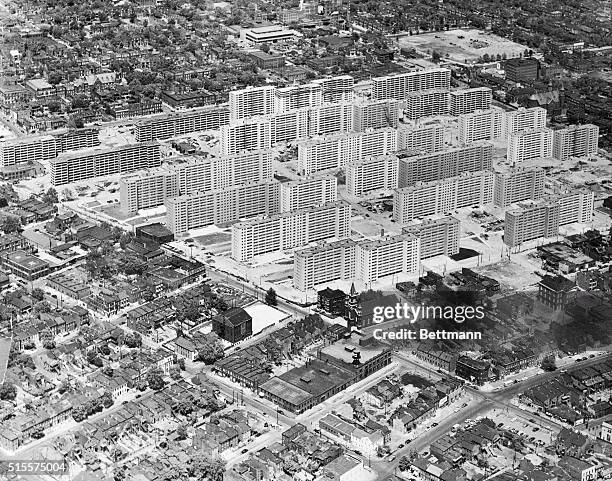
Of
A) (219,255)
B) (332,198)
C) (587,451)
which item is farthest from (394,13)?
(587,451)

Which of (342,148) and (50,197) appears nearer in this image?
(50,197)

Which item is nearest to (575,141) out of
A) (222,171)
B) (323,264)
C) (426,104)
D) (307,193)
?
(426,104)

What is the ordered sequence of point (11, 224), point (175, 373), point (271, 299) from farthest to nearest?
point (11, 224) < point (271, 299) < point (175, 373)

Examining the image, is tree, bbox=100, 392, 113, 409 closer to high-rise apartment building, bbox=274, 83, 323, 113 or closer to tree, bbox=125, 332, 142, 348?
tree, bbox=125, 332, 142, 348

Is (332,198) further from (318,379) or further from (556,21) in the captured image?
(556,21)

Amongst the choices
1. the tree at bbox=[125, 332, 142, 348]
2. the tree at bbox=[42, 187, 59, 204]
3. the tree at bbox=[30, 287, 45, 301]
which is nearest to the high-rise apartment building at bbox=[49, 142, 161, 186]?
the tree at bbox=[42, 187, 59, 204]

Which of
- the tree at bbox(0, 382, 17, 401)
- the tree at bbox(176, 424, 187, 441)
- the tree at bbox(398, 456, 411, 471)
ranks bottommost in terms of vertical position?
the tree at bbox(398, 456, 411, 471)

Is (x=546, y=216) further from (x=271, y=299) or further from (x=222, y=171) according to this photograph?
(x=222, y=171)
